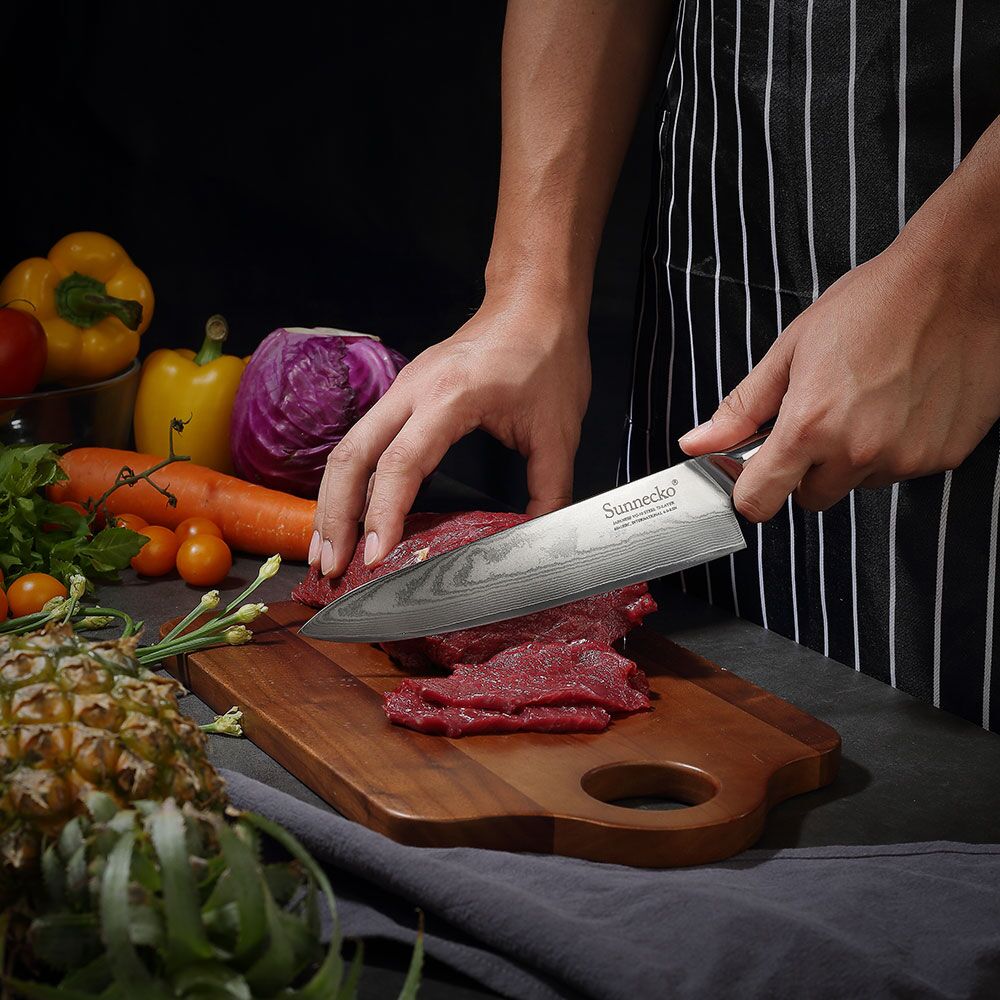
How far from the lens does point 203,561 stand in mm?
2111

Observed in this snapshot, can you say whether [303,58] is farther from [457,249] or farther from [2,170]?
[2,170]

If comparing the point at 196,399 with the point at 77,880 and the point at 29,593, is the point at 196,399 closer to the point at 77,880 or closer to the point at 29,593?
the point at 29,593

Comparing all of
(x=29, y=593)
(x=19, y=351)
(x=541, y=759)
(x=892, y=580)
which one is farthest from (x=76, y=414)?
(x=892, y=580)

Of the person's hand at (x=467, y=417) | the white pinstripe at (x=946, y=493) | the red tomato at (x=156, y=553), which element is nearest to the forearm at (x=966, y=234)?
the white pinstripe at (x=946, y=493)

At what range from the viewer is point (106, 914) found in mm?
849

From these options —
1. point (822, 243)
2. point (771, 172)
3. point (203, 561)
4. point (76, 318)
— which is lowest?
point (203, 561)

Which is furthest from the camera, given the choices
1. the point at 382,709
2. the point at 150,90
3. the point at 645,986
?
the point at 150,90

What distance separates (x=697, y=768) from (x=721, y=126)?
1057mm

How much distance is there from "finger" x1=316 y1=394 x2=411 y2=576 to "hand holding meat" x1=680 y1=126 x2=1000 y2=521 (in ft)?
1.83

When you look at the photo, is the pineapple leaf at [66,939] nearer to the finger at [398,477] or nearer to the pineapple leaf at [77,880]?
the pineapple leaf at [77,880]

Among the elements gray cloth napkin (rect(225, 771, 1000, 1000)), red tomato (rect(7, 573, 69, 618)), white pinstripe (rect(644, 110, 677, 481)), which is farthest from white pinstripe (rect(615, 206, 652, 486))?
gray cloth napkin (rect(225, 771, 1000, 1000))

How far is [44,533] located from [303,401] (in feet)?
1.82

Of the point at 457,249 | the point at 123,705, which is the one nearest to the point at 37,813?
the point at 123,705

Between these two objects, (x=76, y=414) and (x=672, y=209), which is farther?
(x=76, y=414)
